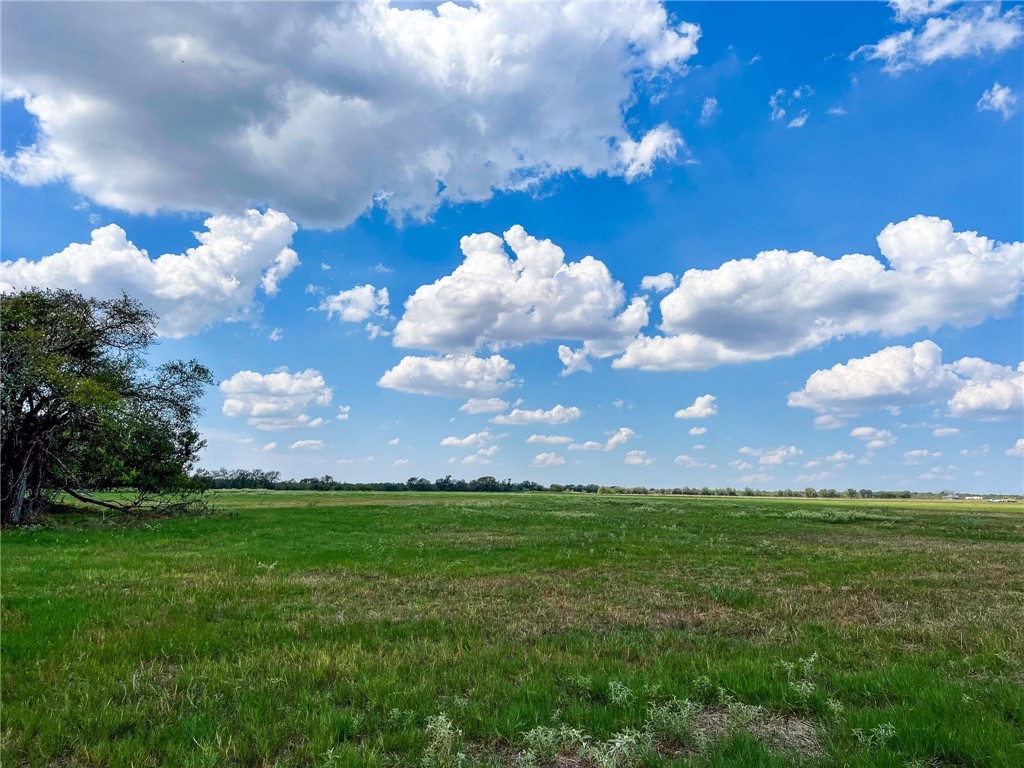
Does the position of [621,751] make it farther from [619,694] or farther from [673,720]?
[619,694]

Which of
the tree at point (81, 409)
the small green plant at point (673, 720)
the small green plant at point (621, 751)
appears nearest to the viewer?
the small green plant at point (621, 751)

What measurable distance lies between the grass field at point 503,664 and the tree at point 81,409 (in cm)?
1865

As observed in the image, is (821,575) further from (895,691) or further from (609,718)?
(609,718)

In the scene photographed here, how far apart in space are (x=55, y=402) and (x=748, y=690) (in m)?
41.2

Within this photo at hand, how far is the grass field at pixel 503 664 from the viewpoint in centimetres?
592

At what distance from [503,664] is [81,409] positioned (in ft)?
120

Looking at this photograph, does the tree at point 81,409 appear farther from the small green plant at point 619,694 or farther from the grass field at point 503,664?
the small green plant at point 619,694

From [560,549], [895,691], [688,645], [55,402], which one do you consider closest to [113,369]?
[55,402]

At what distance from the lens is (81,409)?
3391cm

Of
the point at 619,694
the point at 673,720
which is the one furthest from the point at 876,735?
the point at 619,694

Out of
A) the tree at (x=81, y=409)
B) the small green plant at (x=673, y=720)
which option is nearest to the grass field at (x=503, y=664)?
the small green plant at (x=673, y=720)

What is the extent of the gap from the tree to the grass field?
18652 millimetres

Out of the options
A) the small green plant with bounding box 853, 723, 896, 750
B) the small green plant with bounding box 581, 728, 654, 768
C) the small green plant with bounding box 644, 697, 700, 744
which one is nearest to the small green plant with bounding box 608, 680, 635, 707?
the small green plant with bounding box 644, 697, 700, 744

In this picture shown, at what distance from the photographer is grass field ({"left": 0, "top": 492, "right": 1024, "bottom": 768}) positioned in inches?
233
